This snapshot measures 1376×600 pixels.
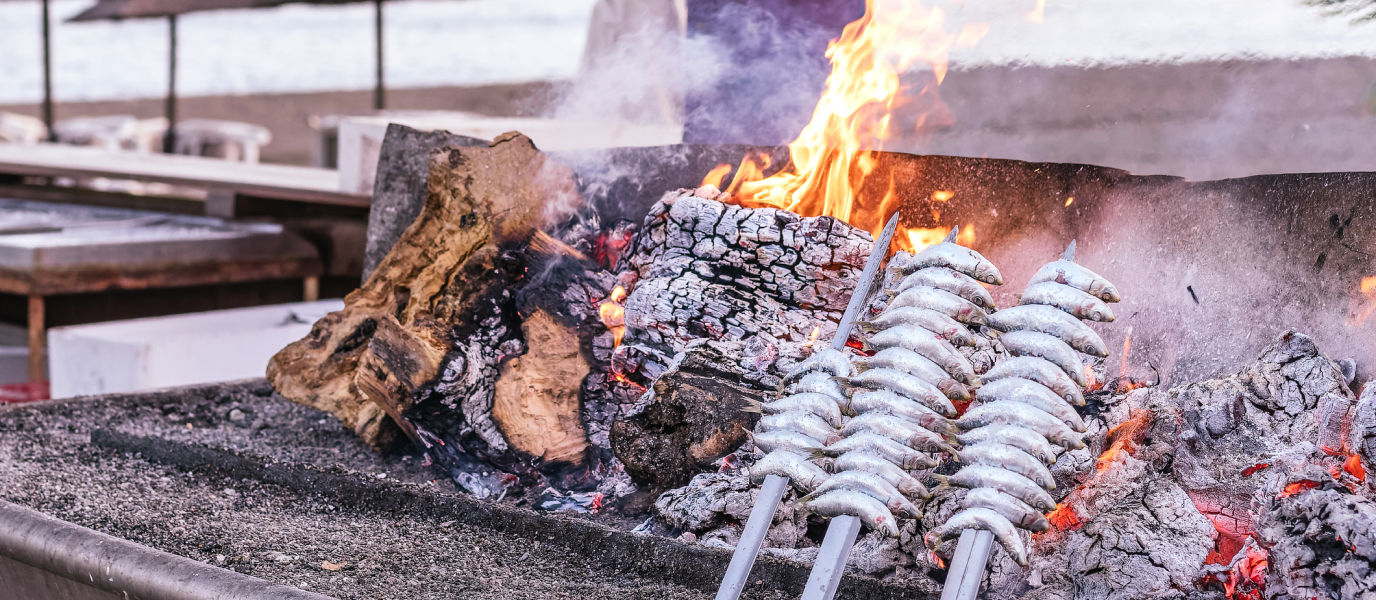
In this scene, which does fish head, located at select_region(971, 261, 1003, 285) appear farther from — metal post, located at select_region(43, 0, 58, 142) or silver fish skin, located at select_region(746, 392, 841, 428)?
metal post, located at select_region(43, 0, 58, 142)

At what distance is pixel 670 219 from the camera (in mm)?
2141

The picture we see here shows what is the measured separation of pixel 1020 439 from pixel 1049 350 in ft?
0.37

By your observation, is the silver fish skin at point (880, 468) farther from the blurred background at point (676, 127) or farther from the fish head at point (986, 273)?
the blurred background at point (676, 127)

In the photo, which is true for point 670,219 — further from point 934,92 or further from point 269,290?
point 269,290

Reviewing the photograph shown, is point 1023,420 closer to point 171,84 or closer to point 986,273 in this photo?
point 986,273

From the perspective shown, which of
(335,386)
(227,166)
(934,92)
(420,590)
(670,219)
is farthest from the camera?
(227,166)

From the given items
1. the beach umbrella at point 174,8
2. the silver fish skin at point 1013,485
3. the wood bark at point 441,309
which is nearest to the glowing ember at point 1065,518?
the silver fish skin at point 1013,485

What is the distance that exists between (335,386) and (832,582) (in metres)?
1.67

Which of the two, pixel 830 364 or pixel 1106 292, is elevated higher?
pixel 1106 292

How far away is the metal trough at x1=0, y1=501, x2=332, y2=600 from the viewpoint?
1327 mm

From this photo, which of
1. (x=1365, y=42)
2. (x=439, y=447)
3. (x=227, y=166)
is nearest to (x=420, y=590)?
(x=439, y=447)

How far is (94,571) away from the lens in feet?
4.85

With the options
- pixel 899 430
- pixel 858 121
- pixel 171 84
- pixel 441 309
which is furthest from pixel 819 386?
pixel 171 84

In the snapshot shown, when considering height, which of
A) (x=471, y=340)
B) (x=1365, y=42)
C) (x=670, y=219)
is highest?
(x=1365, y=42)
